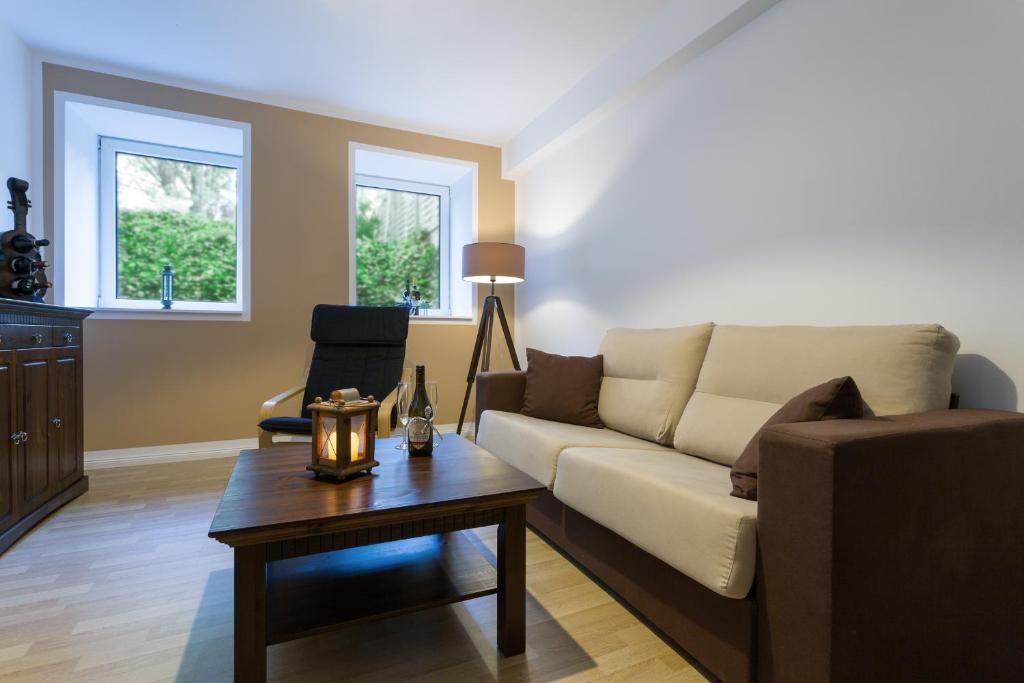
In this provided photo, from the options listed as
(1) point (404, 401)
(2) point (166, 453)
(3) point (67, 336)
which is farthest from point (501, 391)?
(2) point (166, 453)

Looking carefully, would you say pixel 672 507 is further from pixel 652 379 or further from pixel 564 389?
pixel 564 389

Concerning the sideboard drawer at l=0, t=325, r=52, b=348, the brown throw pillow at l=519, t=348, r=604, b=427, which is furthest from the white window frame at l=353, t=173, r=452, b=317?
the sideboard drawer at l=0, t=325, r=52, b=348

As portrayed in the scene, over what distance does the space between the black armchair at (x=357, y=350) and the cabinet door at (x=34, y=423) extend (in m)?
0.96

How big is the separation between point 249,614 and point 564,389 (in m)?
1.68

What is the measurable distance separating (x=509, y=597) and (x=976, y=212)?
1776 millimetres

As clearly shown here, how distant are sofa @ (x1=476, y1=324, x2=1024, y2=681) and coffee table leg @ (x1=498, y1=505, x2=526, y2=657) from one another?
12.8 inches

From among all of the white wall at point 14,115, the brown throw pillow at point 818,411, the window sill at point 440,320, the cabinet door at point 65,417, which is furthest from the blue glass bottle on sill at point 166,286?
the brown throw pillow at point 818,411

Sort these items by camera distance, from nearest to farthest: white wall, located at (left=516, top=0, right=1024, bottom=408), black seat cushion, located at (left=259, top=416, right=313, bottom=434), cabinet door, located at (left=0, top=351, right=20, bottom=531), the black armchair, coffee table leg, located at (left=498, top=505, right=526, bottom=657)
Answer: coffee table leg, located at (left=498, top=505, right=526, bottom=657) < white wall, located at (left=516, top=0, right=1024, bottom=408) < cabinet door, located at (left=0, top=351, right=20, bottom=531) < black seat cushion, located at (left=259, top=416, right=313, bottom=434) < the black armchair

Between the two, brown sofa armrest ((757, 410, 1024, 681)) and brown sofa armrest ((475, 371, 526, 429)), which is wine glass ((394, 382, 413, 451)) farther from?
brown sofa armrest ((757, 410, 1024, 681))

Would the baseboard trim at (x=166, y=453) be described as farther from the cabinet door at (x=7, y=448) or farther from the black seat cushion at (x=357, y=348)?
the cabinet door at (x=7, y=448)

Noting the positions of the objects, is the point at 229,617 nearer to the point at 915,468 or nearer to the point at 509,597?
the point at 509,597

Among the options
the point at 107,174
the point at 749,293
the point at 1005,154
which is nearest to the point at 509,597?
the point at 749,293

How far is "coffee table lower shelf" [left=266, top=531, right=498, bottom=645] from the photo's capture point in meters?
1.19

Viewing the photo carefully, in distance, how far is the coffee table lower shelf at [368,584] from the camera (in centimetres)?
119
